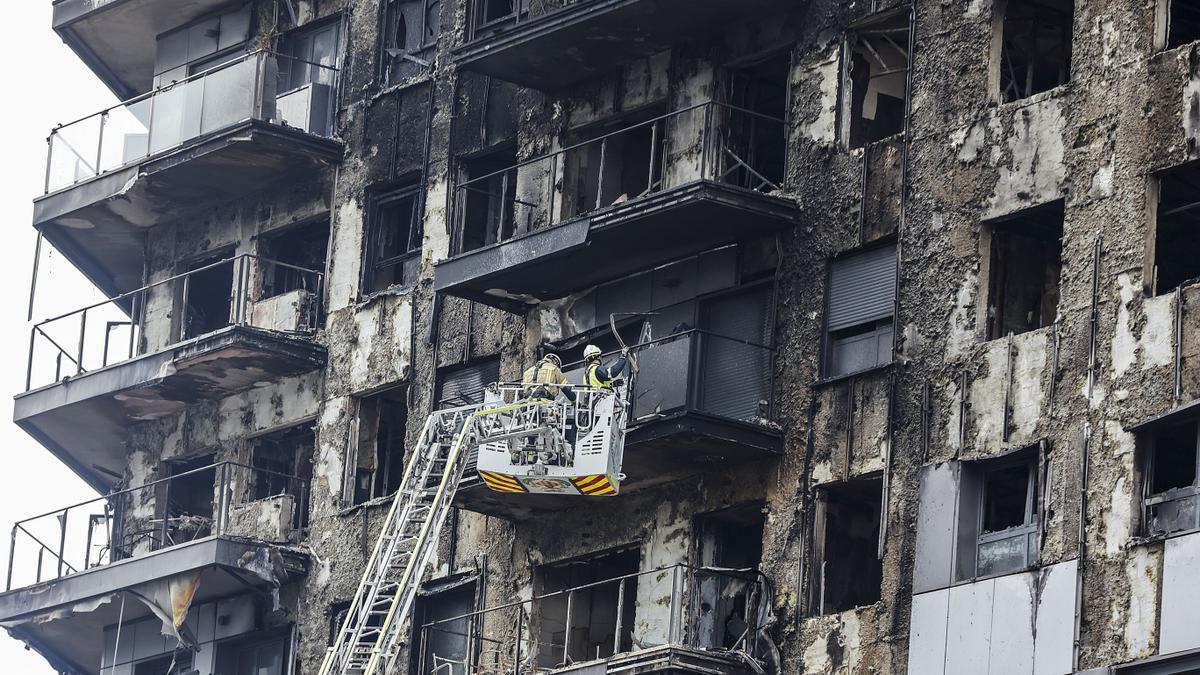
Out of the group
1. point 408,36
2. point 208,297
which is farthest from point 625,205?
point 208,297

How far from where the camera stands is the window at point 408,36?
43.6m

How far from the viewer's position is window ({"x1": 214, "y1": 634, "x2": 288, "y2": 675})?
1679 inches

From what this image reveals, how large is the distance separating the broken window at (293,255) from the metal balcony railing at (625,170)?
3.71 m

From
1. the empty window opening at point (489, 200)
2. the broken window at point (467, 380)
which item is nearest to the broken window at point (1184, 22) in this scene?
the empty window opening at point (489, 200)

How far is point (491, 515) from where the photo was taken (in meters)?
39.2

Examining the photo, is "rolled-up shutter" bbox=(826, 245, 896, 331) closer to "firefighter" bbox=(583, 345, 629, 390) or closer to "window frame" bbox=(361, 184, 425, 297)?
"firefighter" bbox=(583, 345, 629, 390)

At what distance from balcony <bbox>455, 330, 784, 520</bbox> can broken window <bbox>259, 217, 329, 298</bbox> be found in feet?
27.4

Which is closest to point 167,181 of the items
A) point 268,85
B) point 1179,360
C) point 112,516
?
point 268,85

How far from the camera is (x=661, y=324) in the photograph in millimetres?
37594

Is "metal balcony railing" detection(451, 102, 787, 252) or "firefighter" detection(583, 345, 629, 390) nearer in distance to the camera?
"firefighter" detection(583, 345, 629, 390)

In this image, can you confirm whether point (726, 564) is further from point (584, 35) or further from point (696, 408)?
point (584, 35)

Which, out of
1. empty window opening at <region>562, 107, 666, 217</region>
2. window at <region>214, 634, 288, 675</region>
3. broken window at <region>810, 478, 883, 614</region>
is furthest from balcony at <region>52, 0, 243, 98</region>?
broken window at <region>810, 478, 883, 614</region>

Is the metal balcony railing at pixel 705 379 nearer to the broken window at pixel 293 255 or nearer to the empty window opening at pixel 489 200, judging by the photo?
the empty window opening at pixel 489 200

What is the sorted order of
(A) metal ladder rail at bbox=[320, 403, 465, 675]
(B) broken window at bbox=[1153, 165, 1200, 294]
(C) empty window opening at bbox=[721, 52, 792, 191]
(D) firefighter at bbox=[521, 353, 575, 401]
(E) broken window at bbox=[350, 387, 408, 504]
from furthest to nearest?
(E) broken window at bbox=[350, 387, 408, 504] < (C) empty window opening at bbox=[721, 52, 792, 191] < (A) metal ladder rail at bbox=[320, 403, 465, 675] < (D) firefighter at bbox=[521, 353, 575, 401] < (B) broken window at bbox=[1153, 165, 1200, 294]
